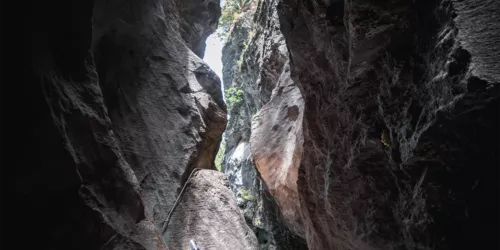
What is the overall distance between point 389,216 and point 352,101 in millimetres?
1247

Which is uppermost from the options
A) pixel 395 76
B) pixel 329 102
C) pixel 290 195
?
pixel 395 76

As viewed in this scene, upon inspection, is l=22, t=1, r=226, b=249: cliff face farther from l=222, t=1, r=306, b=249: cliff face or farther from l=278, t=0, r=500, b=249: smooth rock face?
l=222, t=1, r=306, b=249: cliff face

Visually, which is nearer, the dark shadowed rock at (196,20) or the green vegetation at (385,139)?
the green vegetation at (385,139)

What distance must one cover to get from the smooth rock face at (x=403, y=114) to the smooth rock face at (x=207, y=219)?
2.22 metres

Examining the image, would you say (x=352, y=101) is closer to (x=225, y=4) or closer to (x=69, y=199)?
(x=69, y=199)

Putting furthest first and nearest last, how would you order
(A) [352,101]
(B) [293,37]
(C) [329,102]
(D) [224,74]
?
(D) [224,74] → (B) [293,37] → (C) [329,102] → (A) [352,101]

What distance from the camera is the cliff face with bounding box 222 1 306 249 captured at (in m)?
9.89

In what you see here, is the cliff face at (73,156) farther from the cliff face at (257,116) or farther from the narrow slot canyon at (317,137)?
the cliff face at (257,116)

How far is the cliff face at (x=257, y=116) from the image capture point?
989 centimetres

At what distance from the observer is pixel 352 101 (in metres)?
4.23

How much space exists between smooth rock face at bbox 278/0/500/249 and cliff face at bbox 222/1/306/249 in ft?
12.2

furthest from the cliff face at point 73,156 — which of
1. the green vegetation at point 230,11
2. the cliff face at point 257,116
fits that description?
Answer: the green vegetation at point 230,11

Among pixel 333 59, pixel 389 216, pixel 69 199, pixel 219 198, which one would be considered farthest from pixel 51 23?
pixel 219 198

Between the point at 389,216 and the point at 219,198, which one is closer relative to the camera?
the point at 389,216
